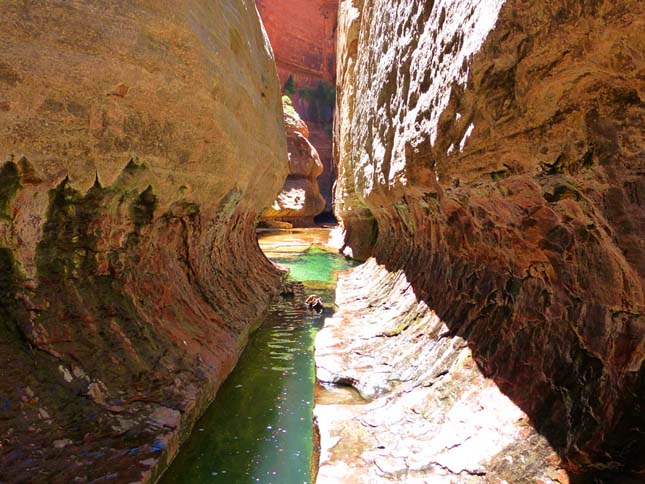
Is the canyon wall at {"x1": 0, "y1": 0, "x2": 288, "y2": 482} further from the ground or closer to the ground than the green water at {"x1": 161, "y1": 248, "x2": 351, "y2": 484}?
further from the ground

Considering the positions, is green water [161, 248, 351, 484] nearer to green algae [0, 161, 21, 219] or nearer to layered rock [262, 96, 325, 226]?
green algae [0, 161, 21, 219]

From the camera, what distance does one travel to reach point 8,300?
241cm

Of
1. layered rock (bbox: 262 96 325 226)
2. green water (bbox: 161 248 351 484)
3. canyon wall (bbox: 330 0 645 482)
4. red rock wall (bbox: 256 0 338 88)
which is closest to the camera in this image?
canyon wall (bbox: 330 0 645 482)

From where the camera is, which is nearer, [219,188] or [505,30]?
[505,30]

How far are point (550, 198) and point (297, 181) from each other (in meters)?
19.7

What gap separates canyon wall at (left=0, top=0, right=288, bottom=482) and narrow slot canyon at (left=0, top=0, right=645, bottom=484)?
0.01 m

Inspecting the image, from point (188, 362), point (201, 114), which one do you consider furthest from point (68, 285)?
point (201, 114)

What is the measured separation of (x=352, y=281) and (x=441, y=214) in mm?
4448

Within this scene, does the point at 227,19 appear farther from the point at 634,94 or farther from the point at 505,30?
the point at 634,94

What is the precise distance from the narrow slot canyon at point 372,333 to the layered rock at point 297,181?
52.6 feet

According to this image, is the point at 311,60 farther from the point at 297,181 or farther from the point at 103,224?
Result: the point at 103,224

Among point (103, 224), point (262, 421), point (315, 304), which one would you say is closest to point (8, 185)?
point (103, 224)

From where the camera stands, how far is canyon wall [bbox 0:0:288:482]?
7.31 ft

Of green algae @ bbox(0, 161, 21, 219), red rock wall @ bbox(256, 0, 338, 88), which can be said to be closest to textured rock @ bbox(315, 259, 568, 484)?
green algae @ bbox(0, 161, 21, 219)
